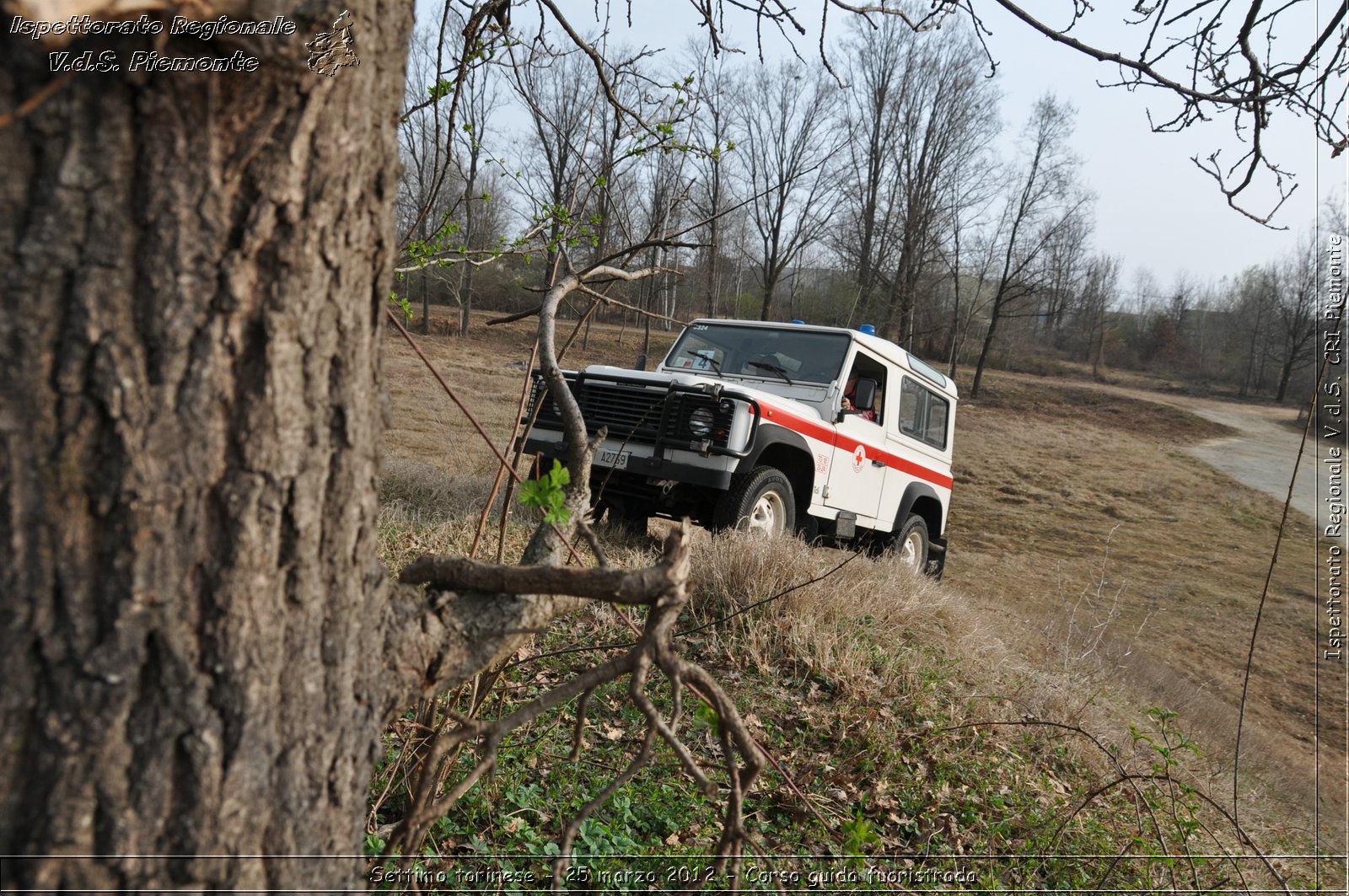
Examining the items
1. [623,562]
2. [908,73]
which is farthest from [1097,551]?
[908,73]

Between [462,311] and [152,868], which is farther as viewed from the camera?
[462,311]

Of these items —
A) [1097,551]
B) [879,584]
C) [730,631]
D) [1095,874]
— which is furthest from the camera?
[1097,551]

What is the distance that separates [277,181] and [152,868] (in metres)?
0.86

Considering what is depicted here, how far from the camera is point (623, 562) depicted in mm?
5145

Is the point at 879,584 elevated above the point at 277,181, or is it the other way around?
the point at 277,181

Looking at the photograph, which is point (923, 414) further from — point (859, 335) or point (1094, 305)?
point (1094, 305)

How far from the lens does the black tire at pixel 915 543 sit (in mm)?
8328

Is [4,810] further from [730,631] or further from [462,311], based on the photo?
[462,311]

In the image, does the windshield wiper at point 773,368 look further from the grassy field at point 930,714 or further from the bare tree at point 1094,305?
the bare tree at point 1094,305

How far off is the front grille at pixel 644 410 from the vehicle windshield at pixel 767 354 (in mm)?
1041

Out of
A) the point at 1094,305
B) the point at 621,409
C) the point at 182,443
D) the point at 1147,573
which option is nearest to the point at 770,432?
the point at 621,409

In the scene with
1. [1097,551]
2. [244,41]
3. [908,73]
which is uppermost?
[908,73]

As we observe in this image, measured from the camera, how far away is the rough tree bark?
0.95 meters

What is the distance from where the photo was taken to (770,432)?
6.12m
